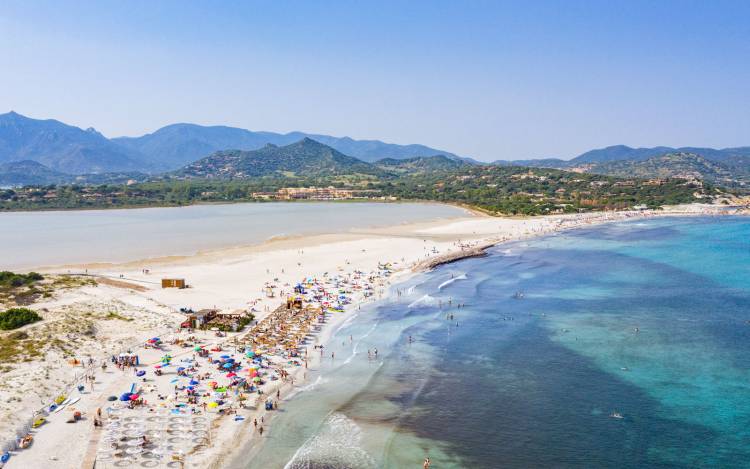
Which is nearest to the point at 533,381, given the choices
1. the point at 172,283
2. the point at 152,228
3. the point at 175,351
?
→ the point at 175,351

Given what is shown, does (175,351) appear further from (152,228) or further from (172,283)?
(152,228)

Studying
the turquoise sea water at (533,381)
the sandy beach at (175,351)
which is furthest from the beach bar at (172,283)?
the turquoise sea water at (533,381)

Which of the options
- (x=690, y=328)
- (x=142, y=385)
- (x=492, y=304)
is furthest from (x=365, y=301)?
(x=690, y=328)

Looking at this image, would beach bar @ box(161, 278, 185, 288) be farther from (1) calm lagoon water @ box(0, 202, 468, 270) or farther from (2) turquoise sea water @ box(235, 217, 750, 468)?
(1) calm lagoon water @ box(0, 202, 468, 270)

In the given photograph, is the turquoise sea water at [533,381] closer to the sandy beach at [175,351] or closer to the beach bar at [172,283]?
the sandy beach at [175,351]

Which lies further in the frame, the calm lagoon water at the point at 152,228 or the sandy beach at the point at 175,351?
the calm lagoon water at the point at 152,228

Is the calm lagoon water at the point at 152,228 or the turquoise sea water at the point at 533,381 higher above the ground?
the calm lagoon water at the point at 152,228
